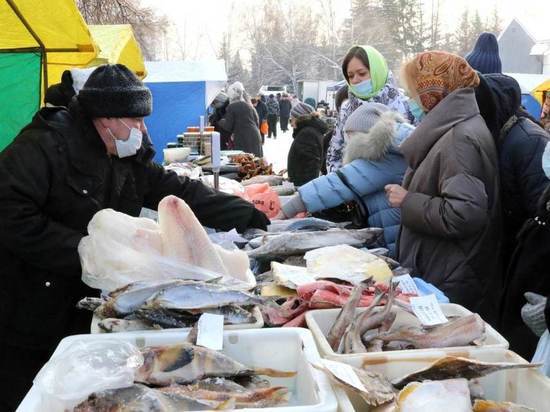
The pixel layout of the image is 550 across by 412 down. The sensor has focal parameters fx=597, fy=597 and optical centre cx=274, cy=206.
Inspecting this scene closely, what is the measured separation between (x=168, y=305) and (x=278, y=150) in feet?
64.8

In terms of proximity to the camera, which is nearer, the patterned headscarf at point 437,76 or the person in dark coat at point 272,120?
the patterned headscarf at point 437,76

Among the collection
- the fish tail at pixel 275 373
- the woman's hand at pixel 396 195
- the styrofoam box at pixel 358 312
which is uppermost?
the woman's hand at pixel 396 195

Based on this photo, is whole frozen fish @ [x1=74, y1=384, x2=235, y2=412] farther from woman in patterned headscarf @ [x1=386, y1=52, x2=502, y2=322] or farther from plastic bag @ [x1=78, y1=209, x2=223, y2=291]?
woman in patterned headscarf @ [x1=386, y1=52, x2=502, y2=322]

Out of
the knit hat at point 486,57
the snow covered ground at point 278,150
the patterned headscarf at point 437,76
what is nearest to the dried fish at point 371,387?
the patterned headscarf at point 437,76

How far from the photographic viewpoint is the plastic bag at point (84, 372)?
142 cm

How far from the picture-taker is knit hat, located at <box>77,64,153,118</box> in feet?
8.49

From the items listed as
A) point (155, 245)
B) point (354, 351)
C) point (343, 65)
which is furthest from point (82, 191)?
point (343, 65)

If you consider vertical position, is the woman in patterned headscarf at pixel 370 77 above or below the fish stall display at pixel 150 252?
above

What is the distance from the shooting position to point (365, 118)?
3609 millimetres

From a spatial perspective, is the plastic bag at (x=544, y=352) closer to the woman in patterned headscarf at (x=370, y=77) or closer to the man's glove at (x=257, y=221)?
the man's glove at (x=257, y=221)

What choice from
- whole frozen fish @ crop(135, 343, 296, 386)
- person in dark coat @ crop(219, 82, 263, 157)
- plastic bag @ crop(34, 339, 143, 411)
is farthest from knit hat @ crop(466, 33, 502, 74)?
person in dark coat @ crop(219, 82, 263, 157)

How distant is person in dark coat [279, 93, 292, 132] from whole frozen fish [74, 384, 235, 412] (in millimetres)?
28983

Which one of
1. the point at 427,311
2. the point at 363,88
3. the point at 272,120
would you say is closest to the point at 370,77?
the point at 363,88

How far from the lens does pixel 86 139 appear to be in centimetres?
A: 264
